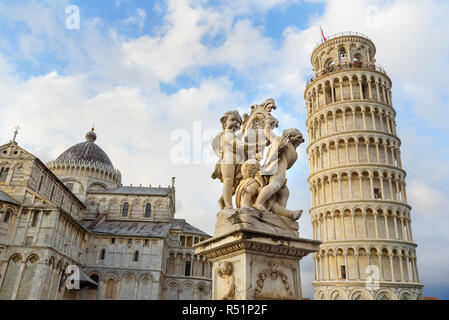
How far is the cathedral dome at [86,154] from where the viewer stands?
60281 millimetres

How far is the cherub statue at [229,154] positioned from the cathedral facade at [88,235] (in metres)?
33.7

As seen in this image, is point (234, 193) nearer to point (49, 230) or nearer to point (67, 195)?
point (49, 230)

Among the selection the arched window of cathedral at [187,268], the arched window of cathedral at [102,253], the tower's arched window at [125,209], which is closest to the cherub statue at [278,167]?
the arched window of cathedral at [102,253]

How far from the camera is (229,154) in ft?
18.2

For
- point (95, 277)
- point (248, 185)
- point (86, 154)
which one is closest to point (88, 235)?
point (95, 277)

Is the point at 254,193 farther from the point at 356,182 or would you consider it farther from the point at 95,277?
the point at 95,277

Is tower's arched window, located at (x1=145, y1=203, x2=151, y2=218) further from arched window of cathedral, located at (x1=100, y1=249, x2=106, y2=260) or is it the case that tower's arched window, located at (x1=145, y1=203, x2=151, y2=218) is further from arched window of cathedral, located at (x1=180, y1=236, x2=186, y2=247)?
arched window of cathedral, located at (x1=100, y1=249, x2=106, y2=260)

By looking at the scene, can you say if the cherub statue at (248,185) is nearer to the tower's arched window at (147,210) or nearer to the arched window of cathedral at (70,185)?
the tower's arched window at (147,210)

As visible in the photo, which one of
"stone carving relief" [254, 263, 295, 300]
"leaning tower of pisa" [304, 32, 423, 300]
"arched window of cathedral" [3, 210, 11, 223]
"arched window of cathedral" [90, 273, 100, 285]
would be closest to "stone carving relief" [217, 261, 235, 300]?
"stone carving relief" [254, 263, 295, 300]

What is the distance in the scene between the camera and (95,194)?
56.0m

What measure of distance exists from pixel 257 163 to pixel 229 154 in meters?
0.51

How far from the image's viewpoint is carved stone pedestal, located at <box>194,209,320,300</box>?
439 centimetres
